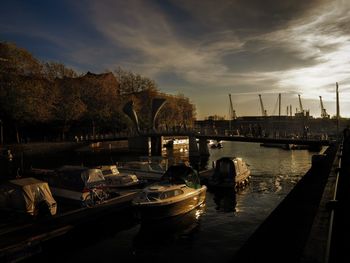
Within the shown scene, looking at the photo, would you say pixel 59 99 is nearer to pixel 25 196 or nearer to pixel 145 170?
pixel 145 170

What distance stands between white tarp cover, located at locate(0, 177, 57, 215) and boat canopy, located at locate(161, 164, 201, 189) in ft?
35.8

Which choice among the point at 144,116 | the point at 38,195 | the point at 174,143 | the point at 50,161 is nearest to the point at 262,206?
the point at 38,195

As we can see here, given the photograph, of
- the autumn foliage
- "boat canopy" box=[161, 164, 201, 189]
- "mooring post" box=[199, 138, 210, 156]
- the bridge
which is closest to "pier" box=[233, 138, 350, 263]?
"boat canopy" box=[161, 164, 201, 189]

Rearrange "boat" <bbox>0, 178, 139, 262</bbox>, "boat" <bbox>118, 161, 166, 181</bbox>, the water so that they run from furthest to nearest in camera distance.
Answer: "boat" <bbox>118, 161, 166, 181</bbox> → the water → "boat" <bbox>0, 178, 139, 262</bbox>

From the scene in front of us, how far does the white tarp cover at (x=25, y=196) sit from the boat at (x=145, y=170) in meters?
19.8

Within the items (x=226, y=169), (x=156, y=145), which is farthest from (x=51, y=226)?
(x=156, y=145)

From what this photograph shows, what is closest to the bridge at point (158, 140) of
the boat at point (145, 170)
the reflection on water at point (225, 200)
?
the boat at point (145, 170)

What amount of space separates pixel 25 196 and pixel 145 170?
22252 mm

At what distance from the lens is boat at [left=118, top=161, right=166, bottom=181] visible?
4341cm

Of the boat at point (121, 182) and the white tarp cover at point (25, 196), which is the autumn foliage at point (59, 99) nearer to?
the boat at point (121, 182)

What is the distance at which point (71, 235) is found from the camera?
22.7 m

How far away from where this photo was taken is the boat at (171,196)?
84.6 ft

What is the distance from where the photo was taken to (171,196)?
27.4 metres

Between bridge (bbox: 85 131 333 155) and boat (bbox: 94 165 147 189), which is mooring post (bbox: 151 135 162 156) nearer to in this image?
bridge (bbox: 85 131 333 155)
